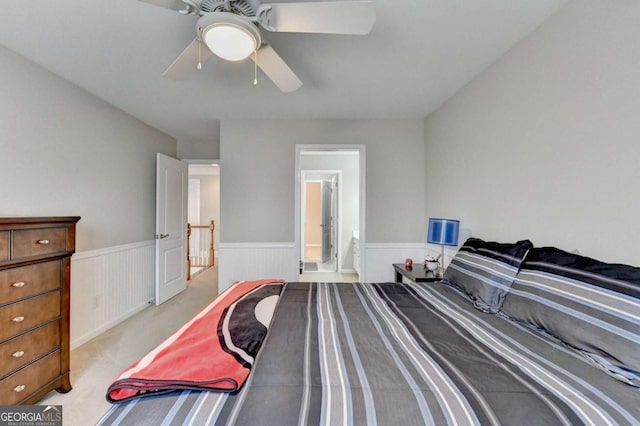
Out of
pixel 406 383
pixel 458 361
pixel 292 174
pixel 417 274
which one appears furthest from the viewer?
pixel 292 174

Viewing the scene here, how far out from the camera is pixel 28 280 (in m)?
1.63

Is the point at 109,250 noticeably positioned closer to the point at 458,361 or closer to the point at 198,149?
the point at 198,149

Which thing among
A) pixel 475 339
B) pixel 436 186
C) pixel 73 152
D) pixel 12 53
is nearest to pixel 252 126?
pixel 73 152

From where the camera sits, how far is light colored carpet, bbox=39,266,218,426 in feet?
5.69

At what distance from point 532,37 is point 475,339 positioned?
192 centimetres

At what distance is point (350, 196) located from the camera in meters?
5.18

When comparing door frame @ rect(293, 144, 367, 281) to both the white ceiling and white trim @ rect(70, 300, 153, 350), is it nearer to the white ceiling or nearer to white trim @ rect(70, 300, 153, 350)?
the white ceiling

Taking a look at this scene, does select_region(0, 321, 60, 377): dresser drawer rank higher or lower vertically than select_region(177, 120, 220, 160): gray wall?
lower

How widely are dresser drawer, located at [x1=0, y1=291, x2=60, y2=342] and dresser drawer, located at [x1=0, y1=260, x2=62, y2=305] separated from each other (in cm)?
5

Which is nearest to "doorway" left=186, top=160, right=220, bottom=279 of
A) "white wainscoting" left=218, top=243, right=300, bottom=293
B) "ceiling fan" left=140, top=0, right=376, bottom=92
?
"white wainscoting" left=218, top=243, right=300, bottom=293

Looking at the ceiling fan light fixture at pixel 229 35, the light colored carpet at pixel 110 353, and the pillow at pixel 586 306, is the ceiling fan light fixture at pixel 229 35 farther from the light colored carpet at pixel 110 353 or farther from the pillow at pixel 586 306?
the light colored carpet at pixel 110 353

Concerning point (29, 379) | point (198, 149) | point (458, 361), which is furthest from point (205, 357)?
point (198, 149)

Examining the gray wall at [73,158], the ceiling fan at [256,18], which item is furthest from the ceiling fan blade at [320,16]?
the gray wall at [73,158]

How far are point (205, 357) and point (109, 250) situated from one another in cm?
272
